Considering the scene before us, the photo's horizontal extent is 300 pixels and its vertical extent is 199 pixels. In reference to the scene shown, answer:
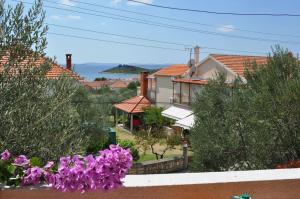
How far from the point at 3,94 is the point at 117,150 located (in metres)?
2.44

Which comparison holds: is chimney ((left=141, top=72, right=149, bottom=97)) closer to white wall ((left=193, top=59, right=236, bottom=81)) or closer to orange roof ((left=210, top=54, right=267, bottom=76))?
white wall ((left=193, top=59, right=236, bottom=81))

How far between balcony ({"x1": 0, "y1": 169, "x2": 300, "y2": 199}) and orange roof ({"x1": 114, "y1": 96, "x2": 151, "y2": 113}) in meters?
46.6

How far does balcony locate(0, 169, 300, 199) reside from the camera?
3.63m

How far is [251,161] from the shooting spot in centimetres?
1326

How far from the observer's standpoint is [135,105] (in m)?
53.4

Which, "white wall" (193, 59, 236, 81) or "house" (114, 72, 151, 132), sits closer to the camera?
"white wall" (193, 59, 236, 81)

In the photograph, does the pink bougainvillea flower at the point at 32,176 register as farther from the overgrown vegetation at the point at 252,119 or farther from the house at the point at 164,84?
the house at the point at 164,84

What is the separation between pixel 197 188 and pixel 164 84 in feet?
168

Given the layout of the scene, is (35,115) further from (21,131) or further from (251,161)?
(251,161)

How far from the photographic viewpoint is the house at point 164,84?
173ft

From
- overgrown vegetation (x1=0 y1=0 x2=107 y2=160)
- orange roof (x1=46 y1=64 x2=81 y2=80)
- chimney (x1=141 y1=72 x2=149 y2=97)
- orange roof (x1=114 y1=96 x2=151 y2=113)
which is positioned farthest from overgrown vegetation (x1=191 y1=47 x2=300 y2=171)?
chimney (x1=141 y1=72 x2=149 y2=97)

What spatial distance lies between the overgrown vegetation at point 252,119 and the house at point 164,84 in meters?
33.1

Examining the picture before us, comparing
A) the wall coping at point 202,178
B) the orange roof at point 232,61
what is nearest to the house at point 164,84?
the orange roof at point 232,61

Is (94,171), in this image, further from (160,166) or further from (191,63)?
(191,63)
